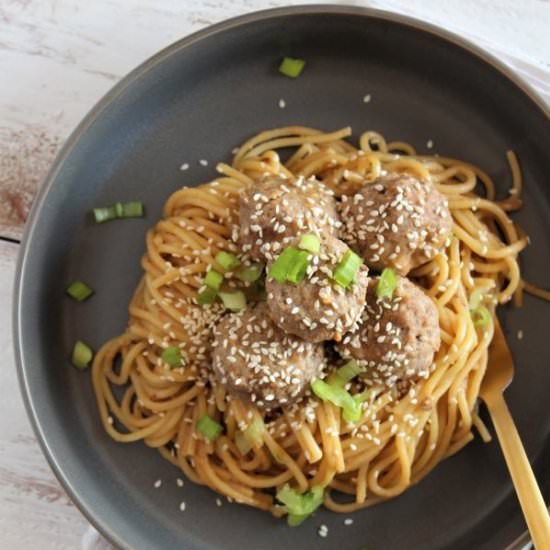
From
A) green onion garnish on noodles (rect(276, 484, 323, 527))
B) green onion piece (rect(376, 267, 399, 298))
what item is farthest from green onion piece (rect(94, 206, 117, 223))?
green onion garnish on noodles (rect(276, 484, 323, 527))

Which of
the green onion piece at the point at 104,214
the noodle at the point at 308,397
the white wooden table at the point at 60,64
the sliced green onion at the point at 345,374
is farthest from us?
the white wooden table at the point at 60,64

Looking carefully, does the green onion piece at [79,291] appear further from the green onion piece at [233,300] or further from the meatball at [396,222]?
the meatball at [396,222]

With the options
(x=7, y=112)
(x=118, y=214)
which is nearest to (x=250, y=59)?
(x=118, y=214)

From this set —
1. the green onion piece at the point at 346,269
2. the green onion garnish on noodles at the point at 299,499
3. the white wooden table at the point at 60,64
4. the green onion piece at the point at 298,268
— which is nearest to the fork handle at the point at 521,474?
the green onion garnish on noodles at the point at 299,499

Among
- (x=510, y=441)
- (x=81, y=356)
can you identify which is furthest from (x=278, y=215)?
(x=510, y=441)

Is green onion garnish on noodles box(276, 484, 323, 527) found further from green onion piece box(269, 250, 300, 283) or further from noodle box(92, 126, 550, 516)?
green onion piece box(269, 250, 300, 283)

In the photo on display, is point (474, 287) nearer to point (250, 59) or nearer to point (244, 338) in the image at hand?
point (244, 338)
